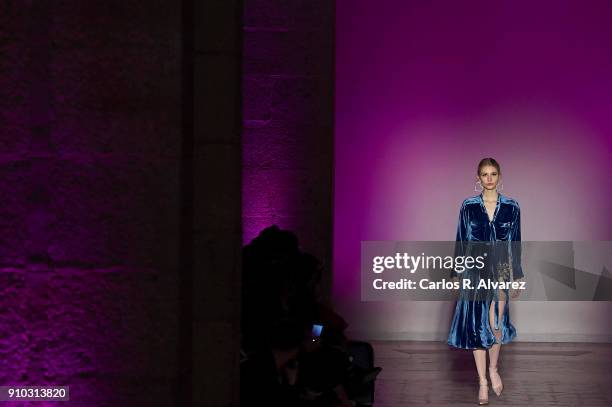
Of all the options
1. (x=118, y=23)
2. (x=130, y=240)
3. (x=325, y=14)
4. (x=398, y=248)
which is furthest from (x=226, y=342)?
(x=398, y=248)

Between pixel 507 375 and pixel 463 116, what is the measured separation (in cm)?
238

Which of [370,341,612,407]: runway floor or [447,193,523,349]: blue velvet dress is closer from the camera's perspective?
[370,341,612,407]: runway floor

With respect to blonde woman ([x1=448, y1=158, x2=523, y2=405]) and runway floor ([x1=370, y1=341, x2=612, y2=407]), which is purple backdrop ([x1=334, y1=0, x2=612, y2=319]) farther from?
blonde woman ([x1=448, y1=158, x2=523, y2=405])

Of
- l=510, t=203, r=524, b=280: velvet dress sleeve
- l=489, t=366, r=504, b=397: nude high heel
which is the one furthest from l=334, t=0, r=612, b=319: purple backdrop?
l=489, t=366, r=504, b=397: nude high heel

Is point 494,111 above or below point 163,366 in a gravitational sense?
above

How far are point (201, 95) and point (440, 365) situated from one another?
17.9 feet

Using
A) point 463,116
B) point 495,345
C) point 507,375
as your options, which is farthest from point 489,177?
point 463,116

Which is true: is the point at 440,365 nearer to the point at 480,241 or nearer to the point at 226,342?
the point at 480,241

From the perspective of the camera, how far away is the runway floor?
17.8 feet

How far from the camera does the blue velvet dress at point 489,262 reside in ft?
18.2

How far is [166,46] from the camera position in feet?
4.51

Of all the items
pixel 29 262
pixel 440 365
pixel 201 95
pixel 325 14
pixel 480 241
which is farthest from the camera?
pixel 440 365

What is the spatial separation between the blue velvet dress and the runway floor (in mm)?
350

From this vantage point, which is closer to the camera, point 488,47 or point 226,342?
point 226,342
